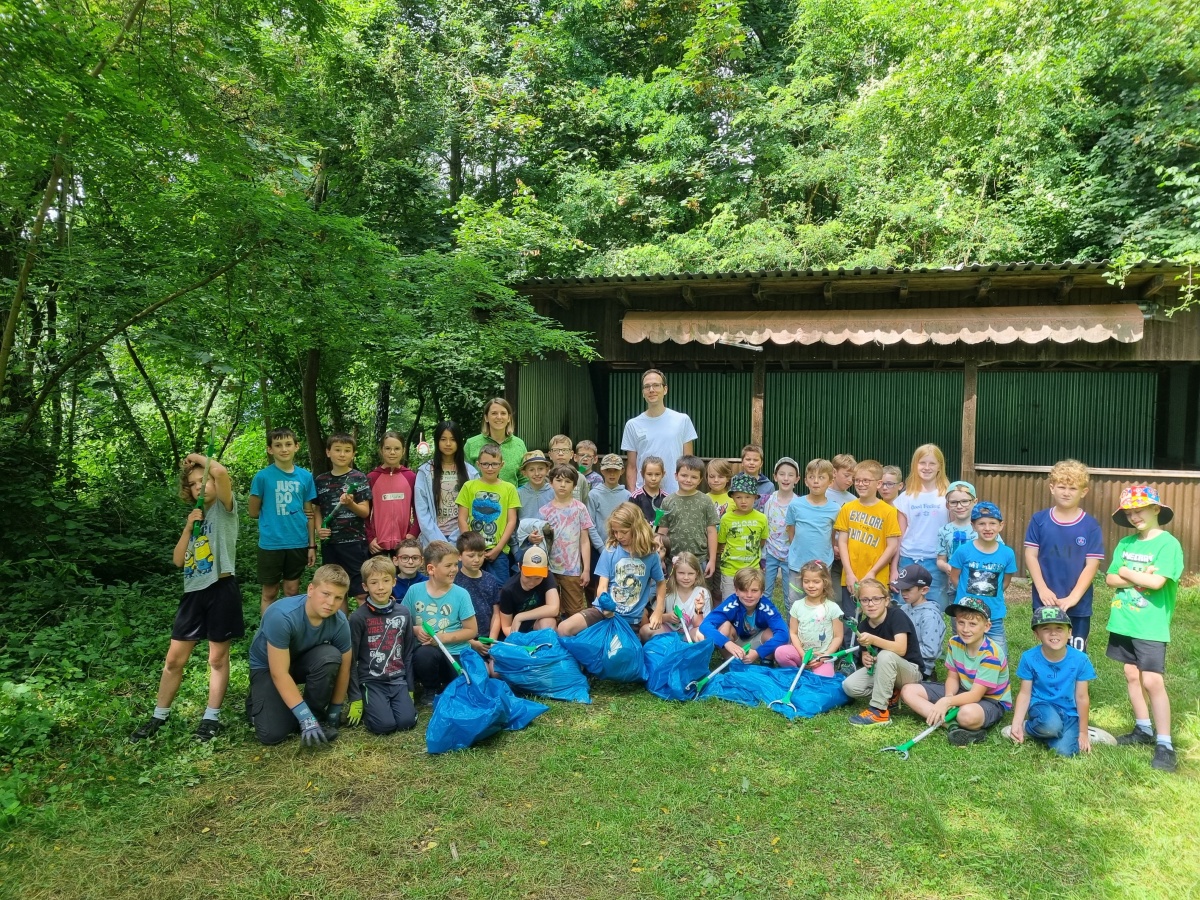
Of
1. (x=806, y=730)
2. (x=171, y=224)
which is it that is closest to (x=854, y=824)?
(x=806, y=730)

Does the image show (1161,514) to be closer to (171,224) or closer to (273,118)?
(171,224)

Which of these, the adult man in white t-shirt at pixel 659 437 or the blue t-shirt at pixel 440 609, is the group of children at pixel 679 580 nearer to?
the blue t-shirt at pixel 440 609

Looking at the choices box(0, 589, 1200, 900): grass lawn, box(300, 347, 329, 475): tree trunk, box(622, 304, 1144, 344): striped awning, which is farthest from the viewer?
box(300, 347, 329, 475): tree trunk

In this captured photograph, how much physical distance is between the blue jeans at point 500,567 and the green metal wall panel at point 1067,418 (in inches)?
295

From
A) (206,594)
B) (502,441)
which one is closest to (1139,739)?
(502,441)

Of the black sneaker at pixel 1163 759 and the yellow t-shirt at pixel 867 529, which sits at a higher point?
the yellow t-shirt at pixel 867 529

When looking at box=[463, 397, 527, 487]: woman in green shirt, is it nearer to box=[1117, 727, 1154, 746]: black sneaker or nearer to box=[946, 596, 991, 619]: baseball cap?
box=[946, 596, 991, 619]: baseball cap

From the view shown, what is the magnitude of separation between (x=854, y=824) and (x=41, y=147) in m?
5.18

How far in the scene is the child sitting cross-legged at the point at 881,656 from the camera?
387cm

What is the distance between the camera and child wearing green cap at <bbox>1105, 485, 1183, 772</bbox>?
3445 millimetres

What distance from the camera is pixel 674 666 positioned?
4.16m

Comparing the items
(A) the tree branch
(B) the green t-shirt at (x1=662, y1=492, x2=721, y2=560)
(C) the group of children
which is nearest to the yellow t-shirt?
(C) the group of children

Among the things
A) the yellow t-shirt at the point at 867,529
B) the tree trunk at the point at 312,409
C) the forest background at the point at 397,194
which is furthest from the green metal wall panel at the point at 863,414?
the tree trunk at the point at 312,409

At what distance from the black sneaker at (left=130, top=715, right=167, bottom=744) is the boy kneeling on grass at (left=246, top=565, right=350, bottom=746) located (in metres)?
0.42
